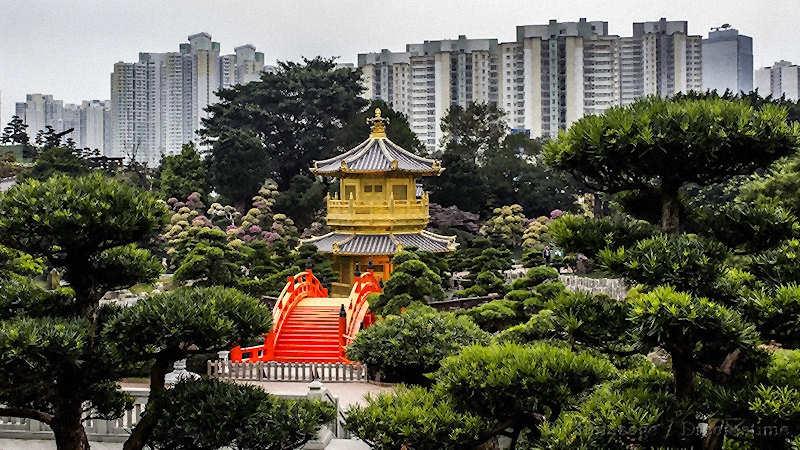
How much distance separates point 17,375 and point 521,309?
38.2 ft

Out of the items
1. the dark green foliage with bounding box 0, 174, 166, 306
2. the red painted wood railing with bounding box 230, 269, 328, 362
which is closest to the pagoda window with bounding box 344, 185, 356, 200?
the red painted wood railing with bounding box 230, 269, 328, 362

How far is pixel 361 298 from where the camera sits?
19016mm

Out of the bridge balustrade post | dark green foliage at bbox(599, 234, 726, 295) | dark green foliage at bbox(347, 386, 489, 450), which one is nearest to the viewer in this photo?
dark green foliage at bbox(599, 234, 726, 295)

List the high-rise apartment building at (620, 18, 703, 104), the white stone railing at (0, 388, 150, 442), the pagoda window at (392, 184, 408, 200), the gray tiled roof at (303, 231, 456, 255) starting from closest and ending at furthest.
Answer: the white stone railing at (0, 388, 150, 442) < the gray tiled roof at (303, 231, 456, 255) < the pagoda window at (392, 184, 408, 200) < the high-rise apartment building at (620, 18, 703, 104)

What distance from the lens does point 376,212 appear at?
23109 mm

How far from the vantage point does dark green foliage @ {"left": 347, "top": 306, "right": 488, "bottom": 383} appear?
955 centimetres

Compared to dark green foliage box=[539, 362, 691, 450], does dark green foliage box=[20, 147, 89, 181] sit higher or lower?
higher

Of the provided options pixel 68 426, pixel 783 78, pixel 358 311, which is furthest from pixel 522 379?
pixel 783 78

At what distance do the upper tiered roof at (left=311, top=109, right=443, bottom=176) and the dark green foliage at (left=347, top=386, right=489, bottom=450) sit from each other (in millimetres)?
16276

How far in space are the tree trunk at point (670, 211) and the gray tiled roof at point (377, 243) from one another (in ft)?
50.9

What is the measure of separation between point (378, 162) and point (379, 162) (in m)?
0.03

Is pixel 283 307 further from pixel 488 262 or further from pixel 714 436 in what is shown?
pixel 714 436

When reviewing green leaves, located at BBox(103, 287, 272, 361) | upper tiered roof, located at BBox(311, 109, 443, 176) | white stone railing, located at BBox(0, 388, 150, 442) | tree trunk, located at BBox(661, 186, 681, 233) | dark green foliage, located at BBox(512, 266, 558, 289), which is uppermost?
upper tiered roof, located at BBox(311, 109, 443, 176)

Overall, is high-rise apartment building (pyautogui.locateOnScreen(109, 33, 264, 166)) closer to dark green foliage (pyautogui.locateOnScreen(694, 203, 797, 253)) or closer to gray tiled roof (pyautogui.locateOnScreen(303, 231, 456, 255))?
gray tiled roof (pyautogui.locateOnScreen(303, 231, 456, 255))
